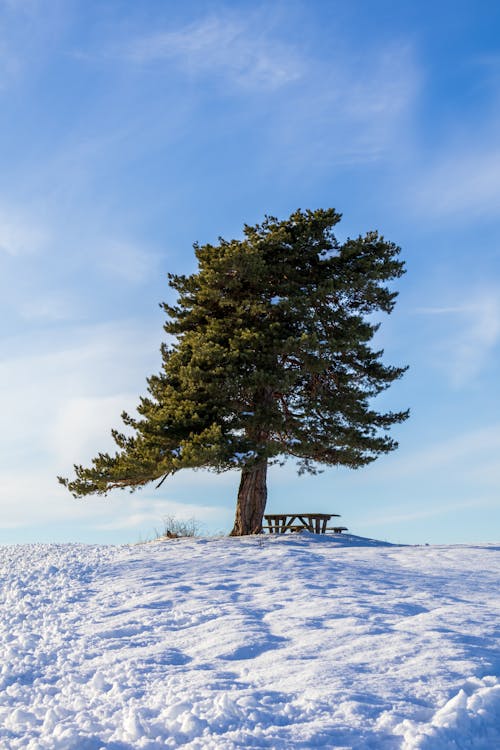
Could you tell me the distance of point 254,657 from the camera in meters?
6.74

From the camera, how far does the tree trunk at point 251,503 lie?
18312 millimetres

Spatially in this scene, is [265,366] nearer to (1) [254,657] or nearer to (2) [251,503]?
(2) [251,503]

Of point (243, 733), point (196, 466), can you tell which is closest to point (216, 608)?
point (243, 733)

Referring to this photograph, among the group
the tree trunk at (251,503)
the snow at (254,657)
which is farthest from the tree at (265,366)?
the snow at (254,657)

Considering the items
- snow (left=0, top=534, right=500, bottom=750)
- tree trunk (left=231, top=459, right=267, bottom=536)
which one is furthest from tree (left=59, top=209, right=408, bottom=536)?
snow (left=0, top=534, right=500, bottom=750)

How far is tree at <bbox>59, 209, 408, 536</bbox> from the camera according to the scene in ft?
55.9

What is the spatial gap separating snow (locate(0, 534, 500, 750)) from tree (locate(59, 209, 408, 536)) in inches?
209

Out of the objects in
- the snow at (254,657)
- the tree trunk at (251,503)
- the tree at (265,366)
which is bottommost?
the snow at (254,657)

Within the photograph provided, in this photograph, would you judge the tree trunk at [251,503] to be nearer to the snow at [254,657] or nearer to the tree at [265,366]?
the tree at [265,366]

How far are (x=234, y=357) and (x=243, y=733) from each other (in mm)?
12513

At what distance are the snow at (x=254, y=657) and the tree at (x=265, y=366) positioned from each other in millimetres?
5317

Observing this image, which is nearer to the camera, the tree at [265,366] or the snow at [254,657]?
the snow at [254,657]

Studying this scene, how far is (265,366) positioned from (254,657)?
445 inches

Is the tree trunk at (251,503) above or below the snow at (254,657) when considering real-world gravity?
above
